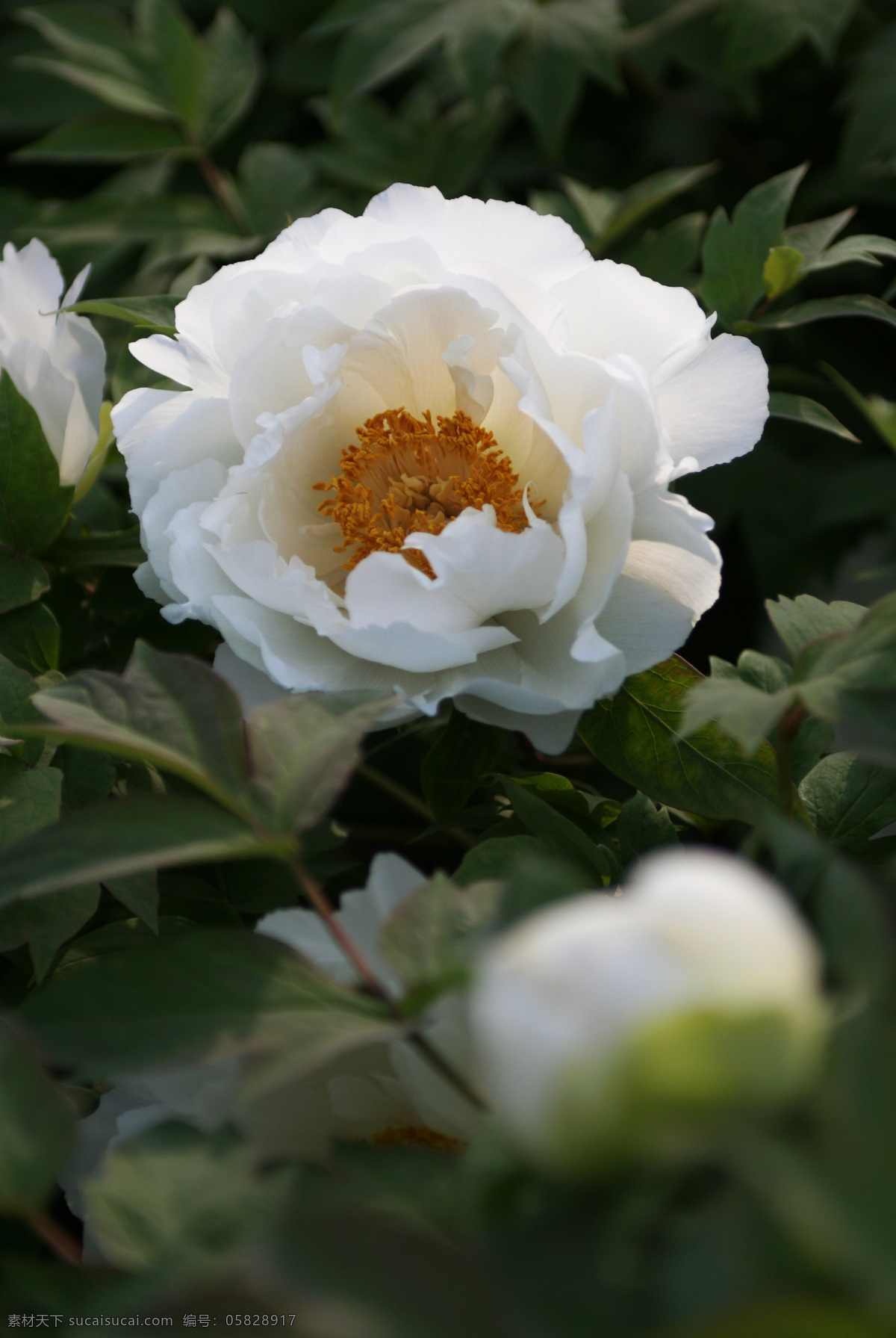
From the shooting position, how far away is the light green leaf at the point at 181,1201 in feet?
0.85

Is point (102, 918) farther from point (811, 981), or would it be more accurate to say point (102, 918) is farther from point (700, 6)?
point (700, 6)

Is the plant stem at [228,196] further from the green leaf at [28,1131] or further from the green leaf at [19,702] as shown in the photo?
the green leaf at [28,1131]

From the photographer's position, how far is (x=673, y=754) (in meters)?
0.51

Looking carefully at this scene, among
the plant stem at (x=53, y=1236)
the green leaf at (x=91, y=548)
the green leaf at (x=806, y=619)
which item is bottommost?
the green leaf at (x=91, y=548)

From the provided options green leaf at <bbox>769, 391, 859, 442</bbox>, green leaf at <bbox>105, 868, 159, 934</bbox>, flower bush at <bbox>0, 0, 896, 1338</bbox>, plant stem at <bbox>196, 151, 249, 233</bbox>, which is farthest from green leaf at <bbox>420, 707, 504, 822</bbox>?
plant stem at <bbox>196, 151, 249, 233</bbox>

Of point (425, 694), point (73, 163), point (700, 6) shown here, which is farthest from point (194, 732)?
point (73, 163)

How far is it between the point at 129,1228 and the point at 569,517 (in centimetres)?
31

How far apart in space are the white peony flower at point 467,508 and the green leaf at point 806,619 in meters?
0.04

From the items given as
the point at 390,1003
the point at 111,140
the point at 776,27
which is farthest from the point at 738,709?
the point at 111,140

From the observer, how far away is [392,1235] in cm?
23

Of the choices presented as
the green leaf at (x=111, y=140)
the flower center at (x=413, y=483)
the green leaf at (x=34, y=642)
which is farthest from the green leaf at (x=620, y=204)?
the green leaf at (x=34, y=642)

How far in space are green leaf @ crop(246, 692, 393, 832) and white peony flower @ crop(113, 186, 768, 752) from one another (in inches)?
3.6

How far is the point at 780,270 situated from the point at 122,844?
495mm

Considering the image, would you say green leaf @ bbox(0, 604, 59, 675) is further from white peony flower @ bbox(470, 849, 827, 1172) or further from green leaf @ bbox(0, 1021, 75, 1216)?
white peony flower @ bbox(470, 849, 827, 1172)
